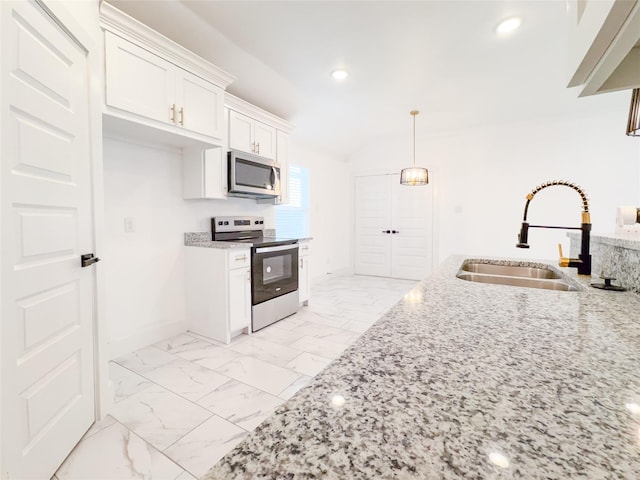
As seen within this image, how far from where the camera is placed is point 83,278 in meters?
1.54

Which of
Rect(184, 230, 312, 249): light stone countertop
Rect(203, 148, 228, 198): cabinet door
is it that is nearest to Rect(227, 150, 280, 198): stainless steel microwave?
Rect(203, 148, 228, 198): cabinet door

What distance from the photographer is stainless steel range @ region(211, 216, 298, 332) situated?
2.89m

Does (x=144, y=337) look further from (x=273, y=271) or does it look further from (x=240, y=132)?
(x=240, y=132)

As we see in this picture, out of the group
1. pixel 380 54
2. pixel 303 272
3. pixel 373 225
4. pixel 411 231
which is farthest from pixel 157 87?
pixel 411 231

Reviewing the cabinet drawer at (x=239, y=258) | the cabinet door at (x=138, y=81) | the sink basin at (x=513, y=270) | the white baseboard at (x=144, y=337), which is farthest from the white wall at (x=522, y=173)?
the white baseboard at (x=144, y=337)

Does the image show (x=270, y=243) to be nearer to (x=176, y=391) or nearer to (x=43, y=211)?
(x=176, y=391)

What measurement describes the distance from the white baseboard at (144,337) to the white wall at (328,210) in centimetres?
265

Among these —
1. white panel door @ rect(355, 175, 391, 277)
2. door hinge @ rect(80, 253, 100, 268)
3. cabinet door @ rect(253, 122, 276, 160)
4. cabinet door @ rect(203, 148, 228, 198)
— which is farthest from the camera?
white panel door @ rect(355, 175, 391, 277)

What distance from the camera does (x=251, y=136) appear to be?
3172mm

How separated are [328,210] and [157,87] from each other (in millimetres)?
3771

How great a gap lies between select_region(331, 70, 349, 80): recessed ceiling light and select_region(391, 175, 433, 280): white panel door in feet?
8.84

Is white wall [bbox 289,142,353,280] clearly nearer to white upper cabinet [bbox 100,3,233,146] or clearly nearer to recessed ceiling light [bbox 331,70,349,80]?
recessed ceiling light [bbox 331,70,349,80]

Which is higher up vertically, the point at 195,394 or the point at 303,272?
the point at 303,272

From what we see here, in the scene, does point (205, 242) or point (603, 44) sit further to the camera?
point (205, 242)
